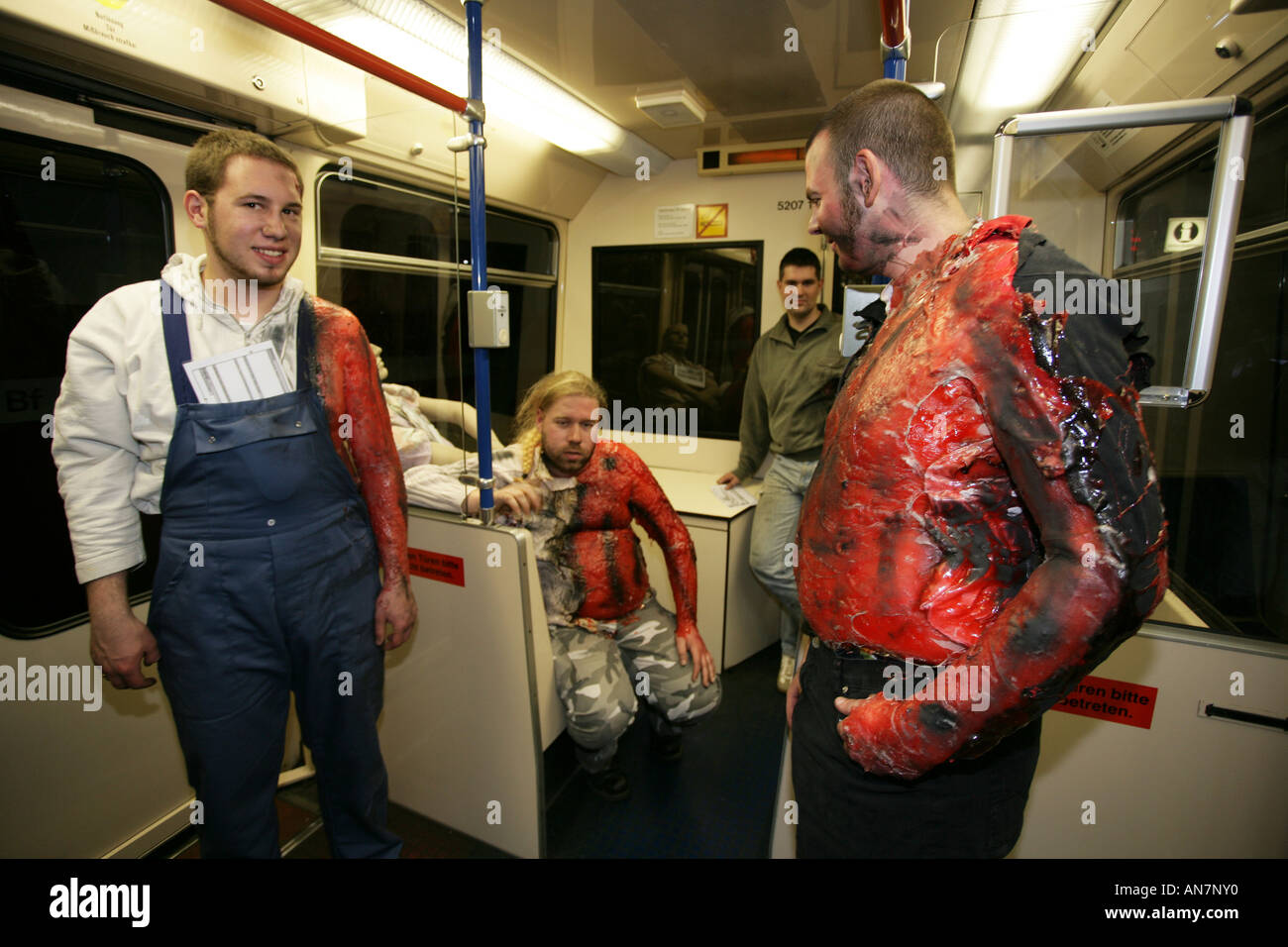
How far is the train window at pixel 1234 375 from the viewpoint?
5.20 ft

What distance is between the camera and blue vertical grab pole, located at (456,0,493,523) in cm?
182

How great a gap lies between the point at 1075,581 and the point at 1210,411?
5.10 ft

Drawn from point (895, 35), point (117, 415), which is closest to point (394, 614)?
point (117, 415)

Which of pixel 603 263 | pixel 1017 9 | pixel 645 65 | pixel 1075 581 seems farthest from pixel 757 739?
pixel 603 263

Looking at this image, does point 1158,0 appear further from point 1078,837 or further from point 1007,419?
point 1078,837

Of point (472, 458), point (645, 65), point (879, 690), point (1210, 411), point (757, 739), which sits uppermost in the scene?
point (645, 65)

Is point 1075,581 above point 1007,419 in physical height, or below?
below

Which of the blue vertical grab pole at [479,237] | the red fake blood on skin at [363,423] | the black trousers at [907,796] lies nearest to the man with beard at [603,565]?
the blue vertical grab pole at [479,237]

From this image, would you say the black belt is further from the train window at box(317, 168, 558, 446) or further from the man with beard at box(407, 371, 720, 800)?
the train window at box(317, 168, 558, 446)

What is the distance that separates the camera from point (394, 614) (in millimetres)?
1847

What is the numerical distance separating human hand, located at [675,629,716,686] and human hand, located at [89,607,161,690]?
1.69 meters

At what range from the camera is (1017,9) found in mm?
1499

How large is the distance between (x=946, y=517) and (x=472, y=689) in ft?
5.53

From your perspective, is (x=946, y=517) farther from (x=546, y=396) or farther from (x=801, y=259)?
(x=801, y=259)
